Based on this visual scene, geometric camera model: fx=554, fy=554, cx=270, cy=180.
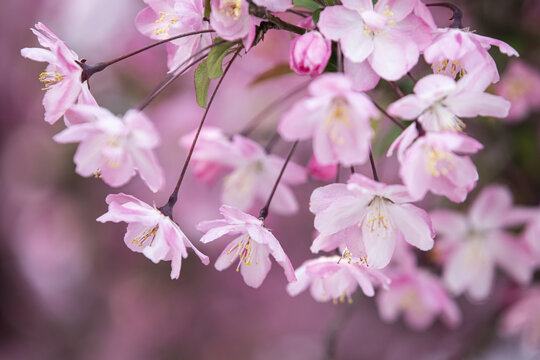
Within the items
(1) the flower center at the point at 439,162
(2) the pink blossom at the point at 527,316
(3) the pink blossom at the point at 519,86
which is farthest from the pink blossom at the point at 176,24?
(2) the pink blossom at the point at 527,316

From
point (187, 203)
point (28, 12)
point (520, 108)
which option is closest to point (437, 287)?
point (520, 108)

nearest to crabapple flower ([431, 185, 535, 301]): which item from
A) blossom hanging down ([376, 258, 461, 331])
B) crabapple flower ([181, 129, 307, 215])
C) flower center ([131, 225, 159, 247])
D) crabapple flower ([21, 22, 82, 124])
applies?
blossom hanging down ([376, 258, 461, 331])

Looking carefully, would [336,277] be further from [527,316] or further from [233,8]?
[527,316]

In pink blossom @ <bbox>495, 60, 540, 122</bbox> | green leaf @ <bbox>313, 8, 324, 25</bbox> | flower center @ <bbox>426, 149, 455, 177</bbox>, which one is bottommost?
pink blossom @ <bbox>495, 60, 540, 122</bbox>

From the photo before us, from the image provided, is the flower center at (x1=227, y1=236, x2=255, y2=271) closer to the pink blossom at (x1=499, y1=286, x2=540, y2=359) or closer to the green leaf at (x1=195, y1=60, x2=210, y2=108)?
the green leaf at (x1=195, y1=60, x2=210, y2=108)

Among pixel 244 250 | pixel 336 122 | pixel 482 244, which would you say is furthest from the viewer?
pixel 482 244

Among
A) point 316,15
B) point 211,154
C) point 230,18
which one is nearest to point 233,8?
Answer: point 230,18

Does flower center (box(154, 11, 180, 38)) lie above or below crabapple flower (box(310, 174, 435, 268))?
above

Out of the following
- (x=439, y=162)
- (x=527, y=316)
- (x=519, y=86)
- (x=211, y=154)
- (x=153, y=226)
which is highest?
(x=439, y=162)
